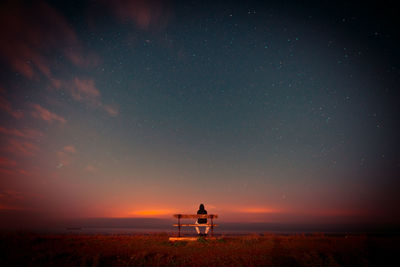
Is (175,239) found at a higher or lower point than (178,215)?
lower

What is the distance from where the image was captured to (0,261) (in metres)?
10.0

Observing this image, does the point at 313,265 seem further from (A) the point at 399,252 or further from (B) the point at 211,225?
(B) the point at 211,225

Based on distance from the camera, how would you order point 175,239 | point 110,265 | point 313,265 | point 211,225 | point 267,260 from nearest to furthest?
1. point 313,265
2. point 110,265
3. point 267,260
4. point 175,239
5. point 211,225

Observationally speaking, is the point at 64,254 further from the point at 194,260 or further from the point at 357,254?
the point at 357,254

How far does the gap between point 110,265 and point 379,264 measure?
10648 mm

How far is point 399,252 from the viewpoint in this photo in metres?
12.3

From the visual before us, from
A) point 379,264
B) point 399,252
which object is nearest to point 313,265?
point 379,264

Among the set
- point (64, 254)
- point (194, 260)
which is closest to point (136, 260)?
point (194, 260)

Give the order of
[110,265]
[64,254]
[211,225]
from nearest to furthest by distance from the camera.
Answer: [110,265] < [64,254] < [211,225]

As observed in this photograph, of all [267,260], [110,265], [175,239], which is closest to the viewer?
[110,265]

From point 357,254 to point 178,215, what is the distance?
41.4 feet

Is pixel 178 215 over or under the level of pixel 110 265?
over

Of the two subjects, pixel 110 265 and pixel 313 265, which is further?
pixel 110 265

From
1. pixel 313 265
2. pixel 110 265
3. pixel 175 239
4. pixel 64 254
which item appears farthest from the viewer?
pixel 175 239
